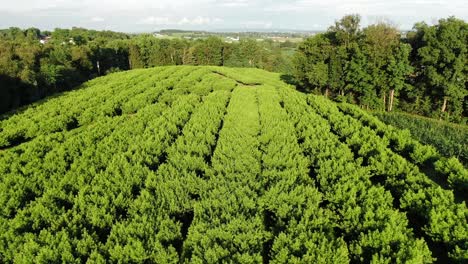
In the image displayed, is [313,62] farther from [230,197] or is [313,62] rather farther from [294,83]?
[230,197]

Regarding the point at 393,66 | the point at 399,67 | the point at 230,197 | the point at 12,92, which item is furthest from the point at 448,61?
the point at 12,92

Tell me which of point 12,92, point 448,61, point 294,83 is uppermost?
point 448,61

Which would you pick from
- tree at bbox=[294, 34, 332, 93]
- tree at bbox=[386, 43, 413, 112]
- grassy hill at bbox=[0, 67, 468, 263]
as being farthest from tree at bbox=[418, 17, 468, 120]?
grassy hill at bbox=[0, 67, 468, 263]

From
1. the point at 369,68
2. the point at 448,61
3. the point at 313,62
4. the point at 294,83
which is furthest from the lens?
the point at 294,83

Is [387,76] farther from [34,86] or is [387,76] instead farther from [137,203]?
[34,86]

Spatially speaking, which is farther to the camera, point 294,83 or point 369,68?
point 294,83

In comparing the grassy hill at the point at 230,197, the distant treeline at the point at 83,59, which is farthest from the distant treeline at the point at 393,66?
the distant treeline at the point at 83,59
